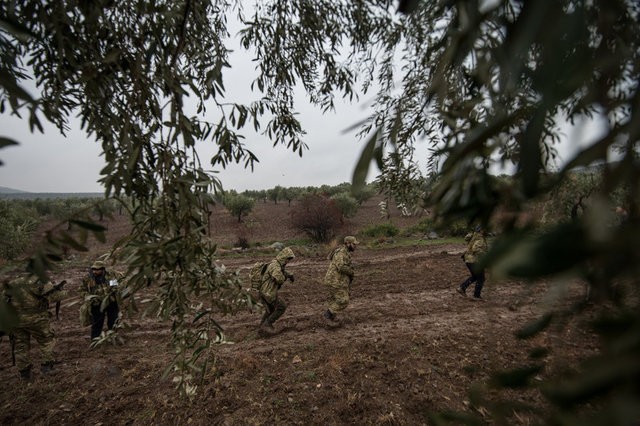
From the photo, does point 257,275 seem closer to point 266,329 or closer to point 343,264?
point 266,329

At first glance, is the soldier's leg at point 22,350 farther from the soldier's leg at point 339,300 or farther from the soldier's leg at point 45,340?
A: the soldier's leg at point 339,300

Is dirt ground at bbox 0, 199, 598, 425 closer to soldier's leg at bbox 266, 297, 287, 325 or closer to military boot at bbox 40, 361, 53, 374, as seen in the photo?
military boot at bbox 40, 361, 53, 374

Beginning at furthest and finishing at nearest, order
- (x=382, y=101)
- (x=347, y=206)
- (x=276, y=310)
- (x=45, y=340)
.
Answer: (x=347, y=206)
(x=276, y=310)
(x=45, y=340)
(x=382, y=101)

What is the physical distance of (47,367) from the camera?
5.62 metres

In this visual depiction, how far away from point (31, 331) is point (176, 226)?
19.0 feet

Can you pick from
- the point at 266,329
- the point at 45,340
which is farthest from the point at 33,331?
the point at 266,329

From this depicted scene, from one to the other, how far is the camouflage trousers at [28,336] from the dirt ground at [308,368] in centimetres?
36

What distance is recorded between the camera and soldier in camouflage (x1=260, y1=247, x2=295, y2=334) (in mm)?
6527

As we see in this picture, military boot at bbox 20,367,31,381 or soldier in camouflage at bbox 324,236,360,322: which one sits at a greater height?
soldier in camouflage at bbox 324,236,360,322

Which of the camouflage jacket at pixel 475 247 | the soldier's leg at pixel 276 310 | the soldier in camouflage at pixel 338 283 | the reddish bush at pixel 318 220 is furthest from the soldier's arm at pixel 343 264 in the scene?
the reddish bush at pixel 318 220

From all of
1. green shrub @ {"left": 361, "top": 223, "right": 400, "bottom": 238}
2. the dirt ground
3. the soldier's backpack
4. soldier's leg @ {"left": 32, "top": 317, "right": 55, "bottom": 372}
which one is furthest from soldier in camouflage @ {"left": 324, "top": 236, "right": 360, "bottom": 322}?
green shrub @ {"left": 361, "top": 223, "right": 400, "bottom": 238}

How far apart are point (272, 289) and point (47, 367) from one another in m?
4.02

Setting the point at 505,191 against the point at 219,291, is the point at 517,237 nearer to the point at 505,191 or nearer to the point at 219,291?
the point at 505,191

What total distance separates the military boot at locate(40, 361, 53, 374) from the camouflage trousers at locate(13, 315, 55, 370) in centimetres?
5
